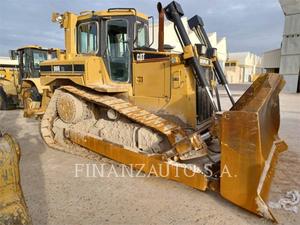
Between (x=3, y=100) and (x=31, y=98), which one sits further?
(x=3, y=100)

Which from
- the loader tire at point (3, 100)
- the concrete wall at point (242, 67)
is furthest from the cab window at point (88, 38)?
the concrete wall at point (242, 67)

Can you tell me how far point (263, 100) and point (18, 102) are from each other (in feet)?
34.7

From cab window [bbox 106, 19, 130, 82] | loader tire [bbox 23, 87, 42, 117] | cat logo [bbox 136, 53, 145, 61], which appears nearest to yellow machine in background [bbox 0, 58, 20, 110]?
loader tire [bbox 23, 87, 42, 117]

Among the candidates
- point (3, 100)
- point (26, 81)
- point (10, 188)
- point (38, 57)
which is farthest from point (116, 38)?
point (3, 100)

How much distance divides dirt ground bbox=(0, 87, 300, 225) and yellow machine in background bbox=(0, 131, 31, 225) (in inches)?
53.9

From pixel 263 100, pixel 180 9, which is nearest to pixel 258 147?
pixel 263 100

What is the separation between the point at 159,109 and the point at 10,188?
308cm

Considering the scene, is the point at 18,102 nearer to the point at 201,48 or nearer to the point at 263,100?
the point at 201,48

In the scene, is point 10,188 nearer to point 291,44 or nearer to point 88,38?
point 88,38

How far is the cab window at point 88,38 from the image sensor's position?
4941 millimetres

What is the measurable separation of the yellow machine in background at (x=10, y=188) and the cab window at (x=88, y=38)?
143 inches

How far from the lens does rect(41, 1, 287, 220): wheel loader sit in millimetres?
2875

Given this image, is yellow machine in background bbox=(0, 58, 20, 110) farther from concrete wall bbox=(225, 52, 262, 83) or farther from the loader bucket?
concrete wall bbox=(225, 52, 262, 83)

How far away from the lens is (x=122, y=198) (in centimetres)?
334
